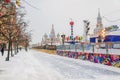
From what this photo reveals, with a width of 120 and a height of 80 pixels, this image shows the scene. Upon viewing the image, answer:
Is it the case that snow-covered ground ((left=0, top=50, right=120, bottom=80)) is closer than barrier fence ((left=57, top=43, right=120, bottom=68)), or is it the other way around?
snow-covered ground ((left=0, top=50, right=120, bottom=80))

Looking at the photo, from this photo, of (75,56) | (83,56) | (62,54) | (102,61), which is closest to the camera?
(102,61)

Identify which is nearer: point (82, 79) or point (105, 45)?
point (82, 79)

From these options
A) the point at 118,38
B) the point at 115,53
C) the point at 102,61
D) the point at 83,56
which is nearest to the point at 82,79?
the point at 115,53

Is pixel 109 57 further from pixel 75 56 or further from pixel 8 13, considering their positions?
pixel 75 56

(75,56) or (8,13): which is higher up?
(8,13)

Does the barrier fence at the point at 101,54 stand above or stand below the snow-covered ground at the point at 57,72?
above

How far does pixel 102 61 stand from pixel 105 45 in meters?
3.47

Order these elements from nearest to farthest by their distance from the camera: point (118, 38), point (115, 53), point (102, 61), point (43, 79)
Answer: point (43, 79) → point (115, 53) → point (102, 61) → point (118, 38)

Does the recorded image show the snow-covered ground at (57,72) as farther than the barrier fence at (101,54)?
No

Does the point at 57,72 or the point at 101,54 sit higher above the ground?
the point at 101,54

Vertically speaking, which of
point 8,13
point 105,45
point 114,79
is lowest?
point 114,79

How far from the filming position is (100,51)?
3247cm

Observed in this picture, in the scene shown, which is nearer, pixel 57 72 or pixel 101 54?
pixel 57 72

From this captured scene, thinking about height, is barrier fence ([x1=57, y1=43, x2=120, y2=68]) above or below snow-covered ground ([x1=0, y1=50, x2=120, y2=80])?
above
